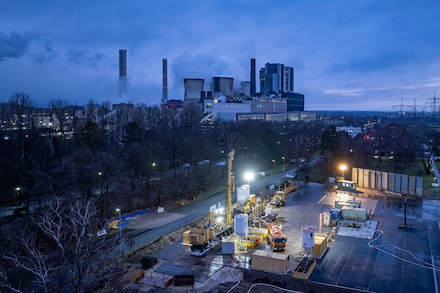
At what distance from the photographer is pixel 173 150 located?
38.5 metres

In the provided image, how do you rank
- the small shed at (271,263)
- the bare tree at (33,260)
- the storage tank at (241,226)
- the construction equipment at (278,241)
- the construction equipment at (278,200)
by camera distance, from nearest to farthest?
the bare tree at (33,260)
the small shed at (271,263)
the construction equipment at (278,241)
the storage tank at (241,226)
the construction equipment at (278,200)

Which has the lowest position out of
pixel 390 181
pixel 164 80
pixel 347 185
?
pixel 347 185

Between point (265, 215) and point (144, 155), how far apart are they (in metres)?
11.7

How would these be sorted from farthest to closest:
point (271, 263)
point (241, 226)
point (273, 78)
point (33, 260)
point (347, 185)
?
point (273, 78) < point (347, 185) < point (241, 226) < point (271, 263) < point (33, 260)

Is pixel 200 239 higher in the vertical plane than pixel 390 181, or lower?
lower

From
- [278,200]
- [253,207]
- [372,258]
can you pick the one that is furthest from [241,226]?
[278,200]

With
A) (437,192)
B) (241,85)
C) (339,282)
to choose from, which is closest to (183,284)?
(339,282)

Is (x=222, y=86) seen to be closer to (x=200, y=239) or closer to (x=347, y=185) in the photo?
(x=347, y=185)

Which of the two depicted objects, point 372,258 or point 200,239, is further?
point 200,239

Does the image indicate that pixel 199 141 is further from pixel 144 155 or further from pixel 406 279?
pixel 406 279

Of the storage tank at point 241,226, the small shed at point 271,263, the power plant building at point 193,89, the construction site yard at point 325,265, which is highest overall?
the power plant building at point 193,89

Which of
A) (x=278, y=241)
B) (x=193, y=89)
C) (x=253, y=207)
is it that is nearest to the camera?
(x=278, y=241)

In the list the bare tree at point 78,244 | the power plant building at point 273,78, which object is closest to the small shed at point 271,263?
the bare tree at point 78,244

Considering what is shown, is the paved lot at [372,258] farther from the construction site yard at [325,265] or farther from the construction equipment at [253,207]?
the construction equipment at [253,207]
